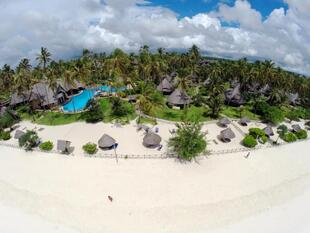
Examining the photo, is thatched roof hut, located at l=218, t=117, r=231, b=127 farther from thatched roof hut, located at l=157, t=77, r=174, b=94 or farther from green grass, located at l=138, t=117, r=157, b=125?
thatched roof hut, located at l=157, t=77, r=174, b=94

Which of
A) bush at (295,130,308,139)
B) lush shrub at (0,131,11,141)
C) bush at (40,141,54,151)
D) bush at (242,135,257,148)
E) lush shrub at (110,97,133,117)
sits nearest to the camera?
bush at (40,141,54,151)

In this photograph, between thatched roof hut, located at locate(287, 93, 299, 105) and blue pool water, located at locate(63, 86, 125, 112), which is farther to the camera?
thatched roof hut, located at locate(287, 93, 299, 105)

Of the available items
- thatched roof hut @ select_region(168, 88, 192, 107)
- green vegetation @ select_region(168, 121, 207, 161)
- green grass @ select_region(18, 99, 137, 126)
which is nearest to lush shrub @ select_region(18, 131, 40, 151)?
green grass @ select_region(18, 99, 137, 126)

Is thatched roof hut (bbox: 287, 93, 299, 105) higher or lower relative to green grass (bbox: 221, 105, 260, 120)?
higher

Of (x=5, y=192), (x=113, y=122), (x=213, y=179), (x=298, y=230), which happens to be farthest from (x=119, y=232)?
(x=113, y=122)

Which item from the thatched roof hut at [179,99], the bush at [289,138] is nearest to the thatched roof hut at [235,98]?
the thatched roof hut at [179,99]

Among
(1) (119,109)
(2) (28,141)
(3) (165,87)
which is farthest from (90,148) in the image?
(3) (165,87)

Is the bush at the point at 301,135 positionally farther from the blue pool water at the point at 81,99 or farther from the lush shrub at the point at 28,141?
the lush shrub at the point at 28,141

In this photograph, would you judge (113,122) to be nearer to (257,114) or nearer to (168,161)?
(168,161)

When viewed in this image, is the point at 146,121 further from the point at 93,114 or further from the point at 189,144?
the point at 189,144
